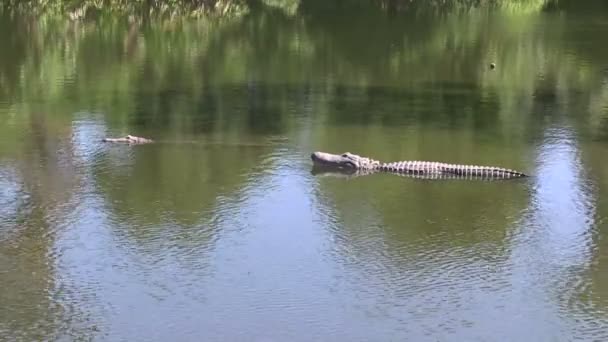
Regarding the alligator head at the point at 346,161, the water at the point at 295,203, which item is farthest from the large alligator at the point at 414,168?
the water at the point at 295,203

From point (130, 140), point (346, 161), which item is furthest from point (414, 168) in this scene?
point (130, 140)

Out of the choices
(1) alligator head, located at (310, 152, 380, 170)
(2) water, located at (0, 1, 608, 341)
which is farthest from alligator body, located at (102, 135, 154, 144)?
(1) alligator head, located at (310, 152, 380, 170)

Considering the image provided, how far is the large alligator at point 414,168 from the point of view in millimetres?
10180

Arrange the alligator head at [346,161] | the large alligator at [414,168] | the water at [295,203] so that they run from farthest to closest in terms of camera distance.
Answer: the alligator head at [346,161], the large alligator at [414,168], the water at [295,203]

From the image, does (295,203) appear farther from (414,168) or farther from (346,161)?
(414,168)

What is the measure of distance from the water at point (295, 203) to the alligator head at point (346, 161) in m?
0.24

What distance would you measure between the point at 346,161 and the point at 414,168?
2.42ft

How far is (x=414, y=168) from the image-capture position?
10219mm

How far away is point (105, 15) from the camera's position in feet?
77.1

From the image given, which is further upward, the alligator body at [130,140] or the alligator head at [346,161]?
the alligator body at [130,140]

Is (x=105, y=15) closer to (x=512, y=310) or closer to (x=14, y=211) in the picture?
(x=14, y=211)

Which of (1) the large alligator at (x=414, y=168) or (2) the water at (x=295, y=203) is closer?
(2) the water at (x=295, y=203)

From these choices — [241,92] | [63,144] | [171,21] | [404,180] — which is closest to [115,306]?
[404,180]

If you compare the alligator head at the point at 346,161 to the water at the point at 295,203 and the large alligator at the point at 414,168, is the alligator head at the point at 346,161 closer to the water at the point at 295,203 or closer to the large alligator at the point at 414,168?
the large alligator at the point at 414,168
